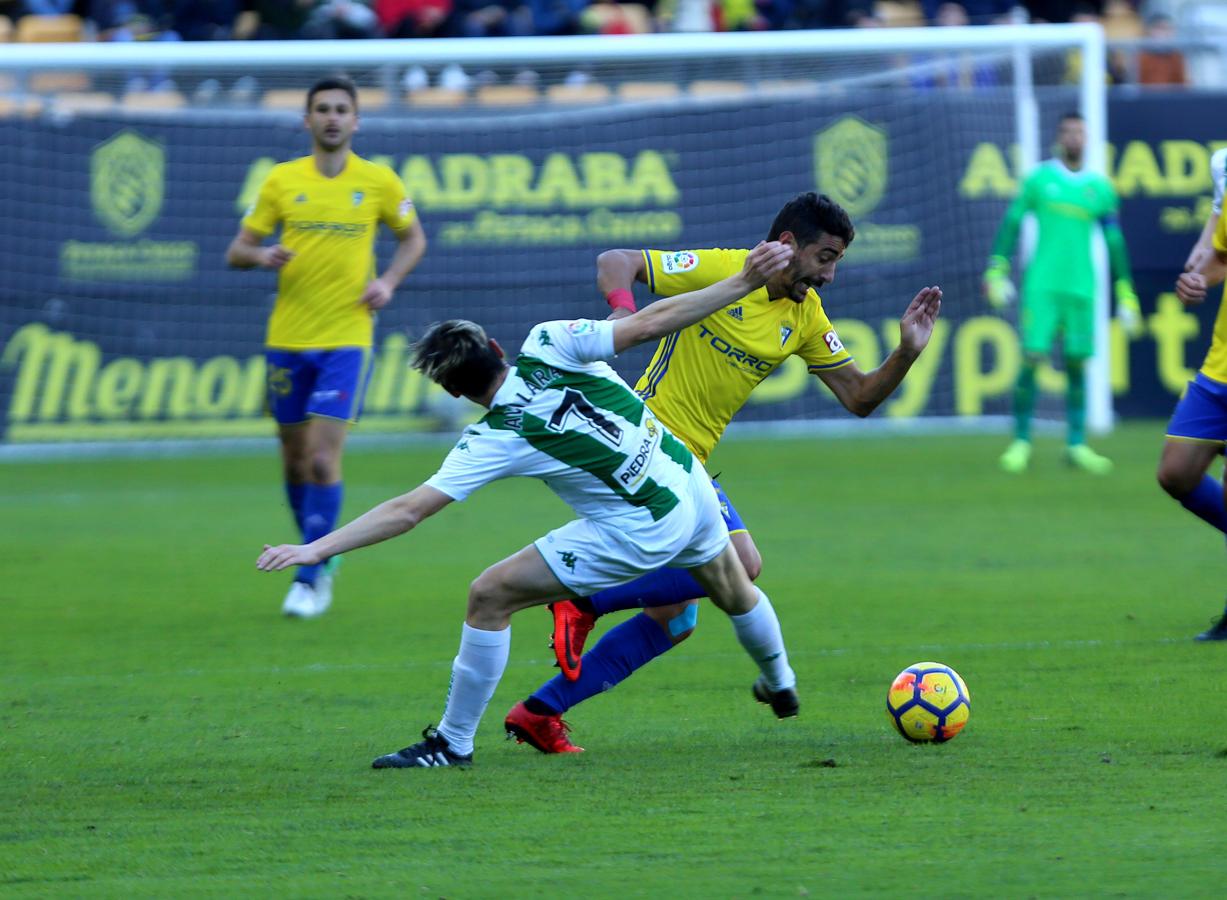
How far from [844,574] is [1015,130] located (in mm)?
10081

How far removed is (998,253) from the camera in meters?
14.2

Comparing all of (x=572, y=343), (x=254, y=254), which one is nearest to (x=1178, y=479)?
(x=572, y=343)

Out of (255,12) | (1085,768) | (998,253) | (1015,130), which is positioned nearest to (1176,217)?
(1015,130)

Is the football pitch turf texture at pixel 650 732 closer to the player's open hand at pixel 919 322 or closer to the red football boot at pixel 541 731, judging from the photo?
the red football boot at pixel 541 731

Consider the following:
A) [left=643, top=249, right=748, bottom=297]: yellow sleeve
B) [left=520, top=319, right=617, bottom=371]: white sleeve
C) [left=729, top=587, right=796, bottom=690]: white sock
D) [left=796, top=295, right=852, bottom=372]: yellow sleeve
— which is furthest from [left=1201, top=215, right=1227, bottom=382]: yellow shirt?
[left=520, top=319, right=617, bottom=371]: white sleeve

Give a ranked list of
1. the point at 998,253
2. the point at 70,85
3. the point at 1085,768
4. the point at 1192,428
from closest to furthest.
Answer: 1. the point at 1085,768
2. the point at 1192,428
3. the point at 998,253
4. the point at 70,85

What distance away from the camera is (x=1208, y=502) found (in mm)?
8055

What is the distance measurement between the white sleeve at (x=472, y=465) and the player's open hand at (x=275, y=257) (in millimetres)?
3952

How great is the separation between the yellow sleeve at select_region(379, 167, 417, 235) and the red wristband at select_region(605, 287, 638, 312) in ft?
12.3

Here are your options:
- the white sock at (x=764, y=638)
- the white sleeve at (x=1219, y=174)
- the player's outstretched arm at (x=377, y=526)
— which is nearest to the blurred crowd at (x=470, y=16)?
the white sleeve at (x=1219, y=174)

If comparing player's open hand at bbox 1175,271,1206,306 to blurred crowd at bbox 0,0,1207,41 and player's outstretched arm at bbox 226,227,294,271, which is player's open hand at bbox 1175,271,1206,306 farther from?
blurred crowd at bbox 0,0,1207,41

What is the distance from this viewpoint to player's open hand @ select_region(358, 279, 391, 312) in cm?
944

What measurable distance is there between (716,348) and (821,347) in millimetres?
407

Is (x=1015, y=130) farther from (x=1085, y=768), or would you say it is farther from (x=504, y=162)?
(x=1085, y=768)
